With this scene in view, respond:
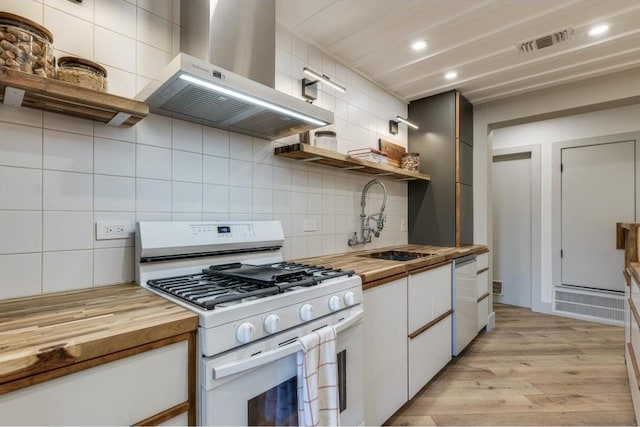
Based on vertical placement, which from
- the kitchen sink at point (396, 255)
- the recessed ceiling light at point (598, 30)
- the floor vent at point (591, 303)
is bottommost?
the floor vent at point (591, 303)

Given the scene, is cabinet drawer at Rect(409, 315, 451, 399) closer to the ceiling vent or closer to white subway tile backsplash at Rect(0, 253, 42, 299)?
white subway tile backsplash at Rect(0, 253, 42, 299)

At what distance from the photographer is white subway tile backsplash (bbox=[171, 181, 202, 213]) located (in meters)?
1.53

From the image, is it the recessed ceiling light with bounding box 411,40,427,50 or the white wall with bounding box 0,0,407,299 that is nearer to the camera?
the white wall with bounding box 0,0,407,299

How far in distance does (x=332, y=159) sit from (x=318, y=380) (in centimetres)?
132

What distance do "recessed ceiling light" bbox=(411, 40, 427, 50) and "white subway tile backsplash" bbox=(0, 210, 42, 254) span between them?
7.66ft

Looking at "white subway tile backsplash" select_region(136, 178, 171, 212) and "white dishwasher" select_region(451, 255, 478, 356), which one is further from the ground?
"white subway tile backsplash" select_region(136, 178, 171, 212)

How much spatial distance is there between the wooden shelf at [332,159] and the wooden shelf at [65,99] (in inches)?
32.7

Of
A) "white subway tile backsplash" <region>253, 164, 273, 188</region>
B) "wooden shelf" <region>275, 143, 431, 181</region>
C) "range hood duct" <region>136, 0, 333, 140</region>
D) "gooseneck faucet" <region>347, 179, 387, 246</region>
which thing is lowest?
"gooseneck faucet" <region>347, 179, 387, 246</region>

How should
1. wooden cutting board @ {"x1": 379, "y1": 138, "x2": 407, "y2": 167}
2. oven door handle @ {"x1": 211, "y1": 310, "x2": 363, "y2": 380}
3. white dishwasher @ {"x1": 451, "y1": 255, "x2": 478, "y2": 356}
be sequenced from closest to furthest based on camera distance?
oven door handle @ {"x1": 211, "y1": 310, "x2": 363, "y2": 380} < white dishwasher @ {"x1": 451, "y1": 255, "x2": 478, "y2": 356} < wooden cutting board @ {"x1": 379, "y1": 138, "x2": 407, "y2": 167}

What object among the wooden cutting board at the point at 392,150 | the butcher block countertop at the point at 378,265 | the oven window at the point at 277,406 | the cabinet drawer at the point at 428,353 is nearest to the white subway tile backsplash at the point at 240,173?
the butcher block countertop at the point at 378,265

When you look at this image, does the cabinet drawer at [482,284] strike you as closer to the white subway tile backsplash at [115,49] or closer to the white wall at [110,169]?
the white wall at [110,169]

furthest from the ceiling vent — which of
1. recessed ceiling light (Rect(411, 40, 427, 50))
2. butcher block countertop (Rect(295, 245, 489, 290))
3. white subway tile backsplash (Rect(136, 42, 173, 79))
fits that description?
white subway tile backsplash (Rect(136, 42, 173, 79))

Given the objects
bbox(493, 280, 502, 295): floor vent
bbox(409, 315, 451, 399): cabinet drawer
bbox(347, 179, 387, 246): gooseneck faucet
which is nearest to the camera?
bbox(409, 315, 451, 399): cabinet drawer

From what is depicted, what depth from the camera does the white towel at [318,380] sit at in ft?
3.71
